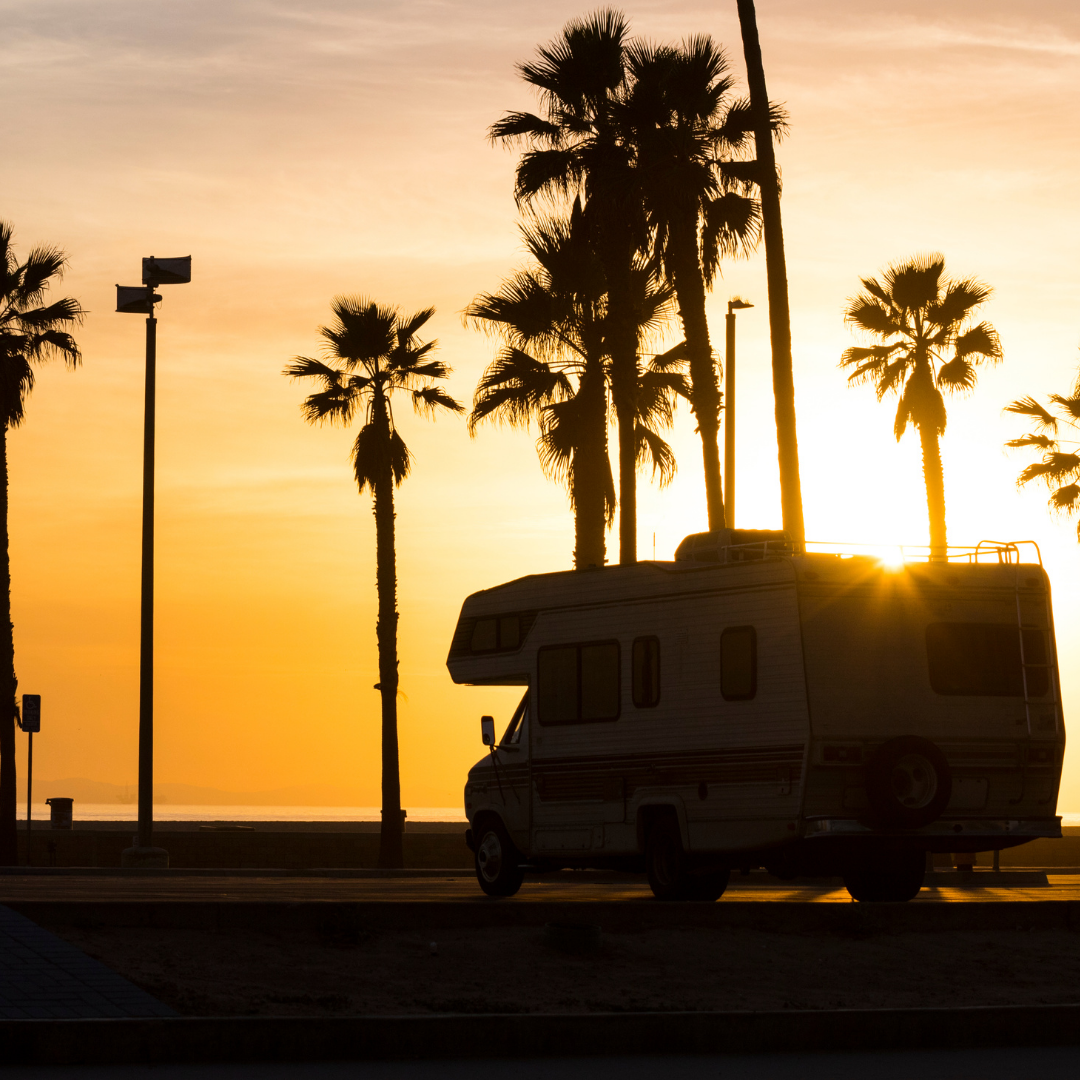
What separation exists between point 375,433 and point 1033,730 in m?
25.1

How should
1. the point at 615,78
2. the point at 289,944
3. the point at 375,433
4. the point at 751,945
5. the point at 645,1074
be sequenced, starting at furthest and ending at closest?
the point at 375,433
the point at 615,78
the point at 751,945
the point at 289,944
the point at 645,1074

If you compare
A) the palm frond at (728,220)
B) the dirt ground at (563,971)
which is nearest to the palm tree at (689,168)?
the palm frond at (728,220)

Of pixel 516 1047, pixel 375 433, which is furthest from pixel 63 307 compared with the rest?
pixel 516 1047

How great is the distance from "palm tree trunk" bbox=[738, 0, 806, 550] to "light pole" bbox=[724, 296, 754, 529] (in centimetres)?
599

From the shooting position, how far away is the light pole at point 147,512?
30438 millimetres

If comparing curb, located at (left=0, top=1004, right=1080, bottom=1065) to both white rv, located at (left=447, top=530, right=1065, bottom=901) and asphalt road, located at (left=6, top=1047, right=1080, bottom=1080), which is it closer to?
asphalt road, located at (left=6, top=1047, right=1080, bottom=1080)

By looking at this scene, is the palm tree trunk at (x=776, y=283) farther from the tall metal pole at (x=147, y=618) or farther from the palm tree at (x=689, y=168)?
the tall metal pole at (x=147, y=618)

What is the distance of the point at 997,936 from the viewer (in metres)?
14.2

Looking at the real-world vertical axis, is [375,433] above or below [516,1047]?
above

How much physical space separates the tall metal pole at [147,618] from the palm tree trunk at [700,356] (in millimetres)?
9374

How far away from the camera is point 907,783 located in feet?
54.1

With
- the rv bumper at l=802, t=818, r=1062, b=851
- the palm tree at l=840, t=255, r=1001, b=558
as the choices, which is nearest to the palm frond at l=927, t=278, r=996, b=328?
the palm tree at l=840, t=255, r=1001, b=558

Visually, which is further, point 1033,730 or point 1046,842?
point 1046,842

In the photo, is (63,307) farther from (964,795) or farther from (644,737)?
(964,795)
